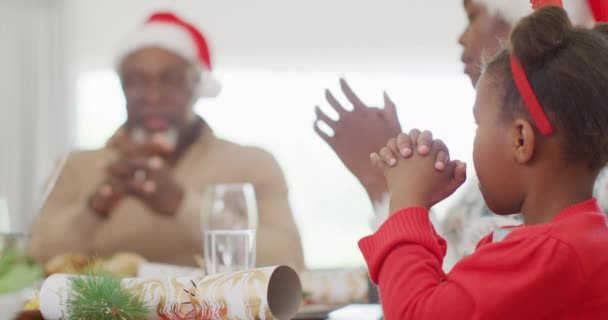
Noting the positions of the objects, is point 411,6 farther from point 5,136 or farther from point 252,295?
point 252,295

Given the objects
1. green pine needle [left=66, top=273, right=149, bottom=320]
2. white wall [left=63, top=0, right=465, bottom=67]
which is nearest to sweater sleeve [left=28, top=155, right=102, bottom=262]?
green pine needle [left=66, top=273, right=149, bottom=320]

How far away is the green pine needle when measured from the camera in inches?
31.2

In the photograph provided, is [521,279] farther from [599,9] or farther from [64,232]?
[64,232]

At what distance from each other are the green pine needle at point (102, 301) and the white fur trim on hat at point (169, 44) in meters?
1.79

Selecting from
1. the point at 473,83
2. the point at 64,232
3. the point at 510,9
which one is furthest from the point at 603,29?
the point at 64,232

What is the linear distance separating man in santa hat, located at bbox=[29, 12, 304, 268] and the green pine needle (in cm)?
112

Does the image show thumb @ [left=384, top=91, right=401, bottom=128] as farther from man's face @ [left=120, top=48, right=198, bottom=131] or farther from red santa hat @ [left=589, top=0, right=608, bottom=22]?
man's face @ [left=120, top=48, right=198, bottom=131]

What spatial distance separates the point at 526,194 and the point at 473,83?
475mm

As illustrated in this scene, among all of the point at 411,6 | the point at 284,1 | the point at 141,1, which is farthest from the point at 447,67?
the point at 141,1

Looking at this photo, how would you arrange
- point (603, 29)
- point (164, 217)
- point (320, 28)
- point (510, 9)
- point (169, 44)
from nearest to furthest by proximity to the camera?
1. point (603, 29)
2. point (510, 9)
3. point (164, 217)
4. point (169, 44)
5. point (320, 28)

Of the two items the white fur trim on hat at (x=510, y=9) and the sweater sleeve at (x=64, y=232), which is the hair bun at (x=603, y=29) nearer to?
the white fur trim on hat at (x=510, y=9)

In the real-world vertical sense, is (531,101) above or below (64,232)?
above

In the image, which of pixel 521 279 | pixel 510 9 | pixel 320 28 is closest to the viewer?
pixel 521 279

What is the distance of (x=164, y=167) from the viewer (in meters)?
2.06
